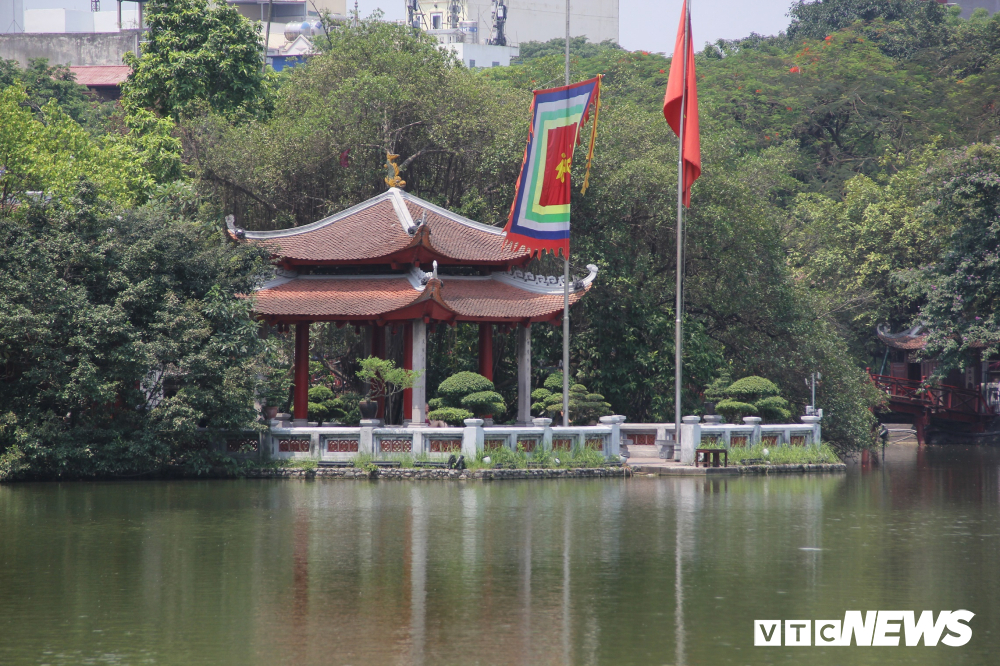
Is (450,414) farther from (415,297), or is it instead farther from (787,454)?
(787,454)

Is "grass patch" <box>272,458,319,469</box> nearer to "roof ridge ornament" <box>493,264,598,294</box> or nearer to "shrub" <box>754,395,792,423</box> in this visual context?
"roof ridge ornament" <box>493,264,598,294</box>

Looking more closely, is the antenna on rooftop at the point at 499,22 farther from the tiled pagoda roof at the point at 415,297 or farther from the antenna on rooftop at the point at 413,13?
the tiled pagoda roof at the point at 415,297

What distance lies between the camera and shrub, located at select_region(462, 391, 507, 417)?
2972 cm

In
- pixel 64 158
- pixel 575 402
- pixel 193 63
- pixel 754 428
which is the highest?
pixel 193 63

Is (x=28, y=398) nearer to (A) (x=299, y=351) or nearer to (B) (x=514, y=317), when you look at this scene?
(A) (x=299, y=351)

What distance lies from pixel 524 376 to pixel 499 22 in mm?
78998

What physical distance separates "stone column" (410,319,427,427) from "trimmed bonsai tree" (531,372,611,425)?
3.47 metres

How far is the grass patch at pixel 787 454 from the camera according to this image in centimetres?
3069

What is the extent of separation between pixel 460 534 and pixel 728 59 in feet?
188

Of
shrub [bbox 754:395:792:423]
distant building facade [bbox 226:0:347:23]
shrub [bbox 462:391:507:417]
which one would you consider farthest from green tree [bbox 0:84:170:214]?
distant building facade [bbox 226:0:347:23]

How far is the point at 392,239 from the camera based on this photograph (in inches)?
1245

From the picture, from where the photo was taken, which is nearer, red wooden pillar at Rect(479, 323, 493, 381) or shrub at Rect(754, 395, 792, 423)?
shrub at Rect(754, 395, 792, 423)

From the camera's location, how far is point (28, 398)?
2683 cm

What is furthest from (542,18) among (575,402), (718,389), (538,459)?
(538,459)
